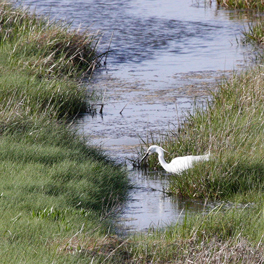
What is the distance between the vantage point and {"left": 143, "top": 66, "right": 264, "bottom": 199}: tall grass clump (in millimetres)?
6801

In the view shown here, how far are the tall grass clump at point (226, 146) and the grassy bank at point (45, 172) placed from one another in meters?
0.97

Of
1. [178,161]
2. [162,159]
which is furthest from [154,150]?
[178,161]

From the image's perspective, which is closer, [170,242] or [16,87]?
[170,242]

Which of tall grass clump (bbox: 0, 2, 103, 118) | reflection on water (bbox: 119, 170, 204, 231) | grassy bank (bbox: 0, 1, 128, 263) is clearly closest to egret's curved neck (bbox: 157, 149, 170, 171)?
reflection on water (bbox: 119, 170, 204, 231)

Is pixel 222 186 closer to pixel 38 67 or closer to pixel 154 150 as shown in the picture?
pixel 154 150

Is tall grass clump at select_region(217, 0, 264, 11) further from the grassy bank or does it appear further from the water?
the grassy bank

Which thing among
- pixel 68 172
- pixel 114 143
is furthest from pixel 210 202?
pixel 114 143

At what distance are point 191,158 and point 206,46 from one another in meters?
11.5

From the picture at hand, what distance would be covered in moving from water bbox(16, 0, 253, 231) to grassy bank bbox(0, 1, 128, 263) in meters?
0.43

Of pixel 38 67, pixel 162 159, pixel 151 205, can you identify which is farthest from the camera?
pixel 38 67

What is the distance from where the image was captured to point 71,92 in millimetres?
10562

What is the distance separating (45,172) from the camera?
6.59 meters

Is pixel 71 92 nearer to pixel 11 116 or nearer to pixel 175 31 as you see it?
pixel 11 116

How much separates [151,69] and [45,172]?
8.75 metres
